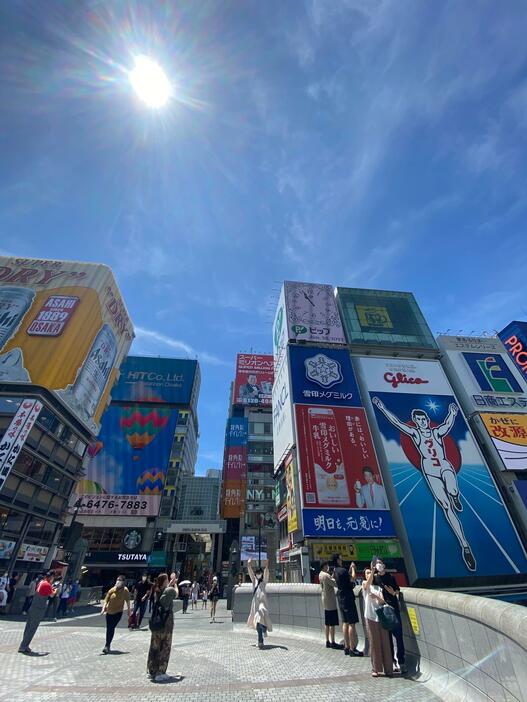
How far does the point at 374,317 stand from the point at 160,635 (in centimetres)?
4425

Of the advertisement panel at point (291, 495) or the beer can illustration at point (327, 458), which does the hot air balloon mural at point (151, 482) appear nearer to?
the advertisement panel at point (291, 495)

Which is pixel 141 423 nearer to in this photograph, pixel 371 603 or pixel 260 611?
pixel 260 611

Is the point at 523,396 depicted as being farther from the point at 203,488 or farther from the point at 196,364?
the point at 196,364

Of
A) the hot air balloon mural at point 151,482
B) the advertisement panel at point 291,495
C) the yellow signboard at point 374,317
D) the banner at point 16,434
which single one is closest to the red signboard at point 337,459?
the advertisement panel at point 291,495

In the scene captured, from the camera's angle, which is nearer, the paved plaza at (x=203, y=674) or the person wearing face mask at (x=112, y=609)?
the paved plaza at (x=203, y=674)

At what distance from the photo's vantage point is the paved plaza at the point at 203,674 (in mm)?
4867

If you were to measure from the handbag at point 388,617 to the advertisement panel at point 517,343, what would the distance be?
45.2 meters

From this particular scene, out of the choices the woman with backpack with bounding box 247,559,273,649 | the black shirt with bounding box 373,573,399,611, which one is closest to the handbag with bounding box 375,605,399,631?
the black shirt with bounding box 373,573,399,611

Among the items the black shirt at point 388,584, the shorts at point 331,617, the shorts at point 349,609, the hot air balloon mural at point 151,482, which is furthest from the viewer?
the hot air balloon mural at point 151,482

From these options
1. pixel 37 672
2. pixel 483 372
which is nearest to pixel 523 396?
pixel 483 372

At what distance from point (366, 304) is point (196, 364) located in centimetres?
3570

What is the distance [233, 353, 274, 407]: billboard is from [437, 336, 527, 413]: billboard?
29.5 meters

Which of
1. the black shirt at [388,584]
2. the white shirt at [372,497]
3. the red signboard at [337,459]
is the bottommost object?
the black shirt at [388,584]

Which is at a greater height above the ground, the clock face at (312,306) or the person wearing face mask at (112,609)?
the clock face at (312,306)
